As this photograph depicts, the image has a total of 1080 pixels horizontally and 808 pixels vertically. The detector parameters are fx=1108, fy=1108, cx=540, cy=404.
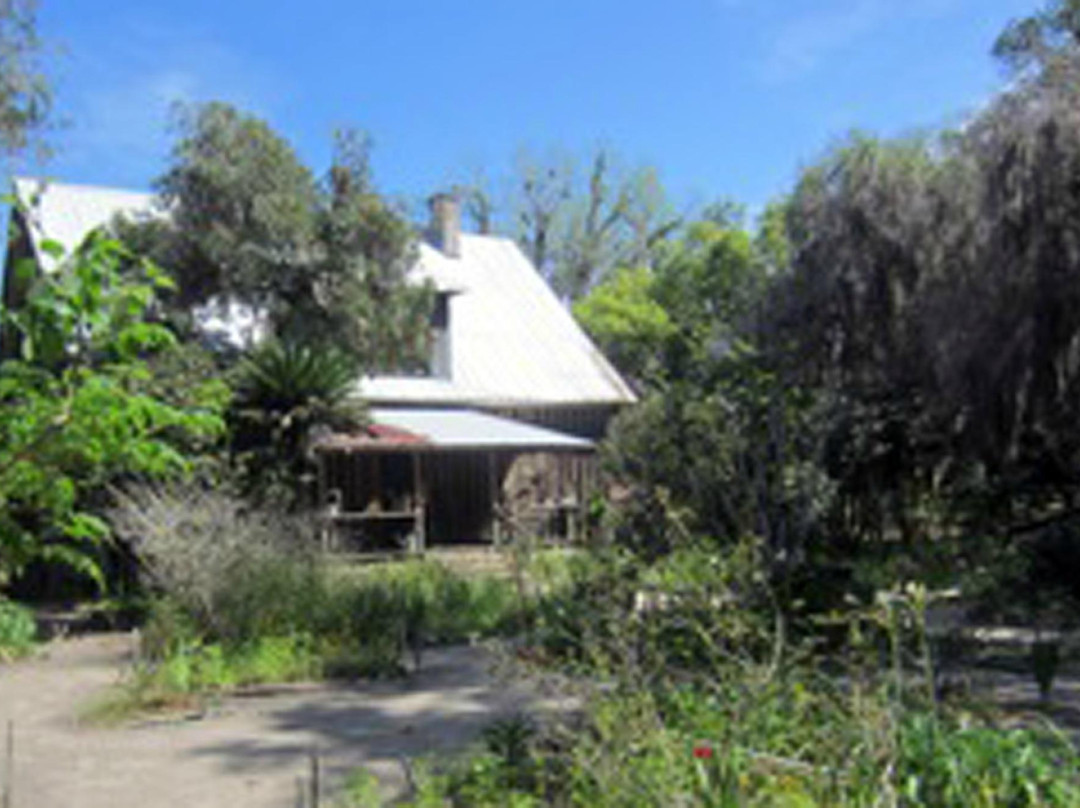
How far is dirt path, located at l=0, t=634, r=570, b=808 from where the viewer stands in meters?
6.46

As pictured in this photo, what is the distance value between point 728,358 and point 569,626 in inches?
168

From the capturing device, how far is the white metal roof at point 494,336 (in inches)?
945

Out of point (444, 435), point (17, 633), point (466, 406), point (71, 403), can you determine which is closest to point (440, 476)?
point (466, 406)

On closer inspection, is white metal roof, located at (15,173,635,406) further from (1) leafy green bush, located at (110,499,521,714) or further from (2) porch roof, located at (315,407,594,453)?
(1) leafy green bush, located at (110,499,521,714)

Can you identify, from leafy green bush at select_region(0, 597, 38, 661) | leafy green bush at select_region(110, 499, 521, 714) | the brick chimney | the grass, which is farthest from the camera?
the brick chimney

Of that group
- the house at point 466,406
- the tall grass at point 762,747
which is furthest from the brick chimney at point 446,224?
the tall grass at point 762,747

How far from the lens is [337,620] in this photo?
36.2 feet

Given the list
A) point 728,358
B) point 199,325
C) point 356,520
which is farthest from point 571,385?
point 728,358

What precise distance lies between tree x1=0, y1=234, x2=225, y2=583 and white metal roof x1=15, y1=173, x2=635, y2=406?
2030 cm

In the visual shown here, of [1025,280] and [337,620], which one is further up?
[1025,280]

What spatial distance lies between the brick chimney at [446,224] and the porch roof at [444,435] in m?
6.07

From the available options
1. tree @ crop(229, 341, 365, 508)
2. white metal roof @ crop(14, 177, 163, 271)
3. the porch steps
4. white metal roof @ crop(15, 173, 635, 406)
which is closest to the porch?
the porch steps

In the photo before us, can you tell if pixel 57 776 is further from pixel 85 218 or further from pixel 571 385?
pixel 571 385

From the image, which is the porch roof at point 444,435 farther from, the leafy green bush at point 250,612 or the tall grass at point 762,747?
the tall grass at point 762,747
